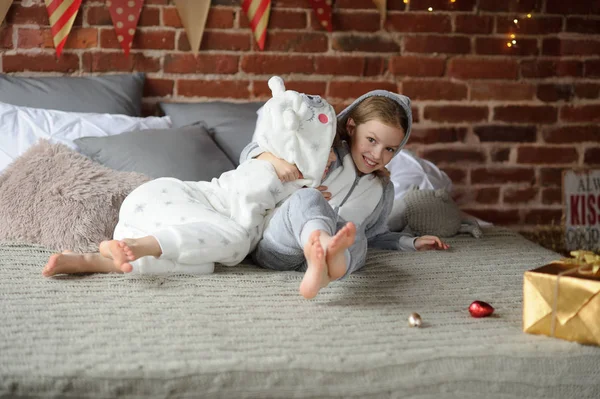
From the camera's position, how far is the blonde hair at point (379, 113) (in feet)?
6.37

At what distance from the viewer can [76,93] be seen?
102 inches

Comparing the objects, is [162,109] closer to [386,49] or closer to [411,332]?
[386,49]

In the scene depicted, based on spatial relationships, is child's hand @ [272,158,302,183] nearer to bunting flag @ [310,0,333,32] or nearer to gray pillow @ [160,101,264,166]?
gray pillow @ [160,101,264,166]

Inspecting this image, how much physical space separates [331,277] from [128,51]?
1.70 metres

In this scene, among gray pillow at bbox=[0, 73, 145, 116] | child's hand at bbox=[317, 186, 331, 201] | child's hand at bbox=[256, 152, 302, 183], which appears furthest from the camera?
gray pillow at bbox=[0, 73, 145, 116]

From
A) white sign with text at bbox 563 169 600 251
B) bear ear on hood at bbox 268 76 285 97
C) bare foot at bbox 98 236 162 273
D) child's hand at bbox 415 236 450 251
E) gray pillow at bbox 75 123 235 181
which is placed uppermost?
bear ear on hood at bbox 268 76 285 97

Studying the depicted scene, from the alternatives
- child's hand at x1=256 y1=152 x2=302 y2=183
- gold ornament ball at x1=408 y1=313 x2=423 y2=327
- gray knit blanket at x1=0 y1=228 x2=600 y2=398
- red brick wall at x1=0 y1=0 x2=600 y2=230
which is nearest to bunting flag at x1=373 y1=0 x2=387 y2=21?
red brick wall at x1=0 y1=0 x2=600 y2=230

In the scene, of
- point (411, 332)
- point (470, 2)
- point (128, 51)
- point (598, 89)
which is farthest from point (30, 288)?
point (598, 89)

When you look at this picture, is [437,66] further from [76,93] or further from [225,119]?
[76,93]

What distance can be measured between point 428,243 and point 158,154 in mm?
906

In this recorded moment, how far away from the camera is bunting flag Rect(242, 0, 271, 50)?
2.85 m

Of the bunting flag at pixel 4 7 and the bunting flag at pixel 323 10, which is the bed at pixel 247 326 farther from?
the bunting flag at pixel 323 10

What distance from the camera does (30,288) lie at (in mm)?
1566

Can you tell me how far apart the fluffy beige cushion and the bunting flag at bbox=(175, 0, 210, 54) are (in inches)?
35.8
